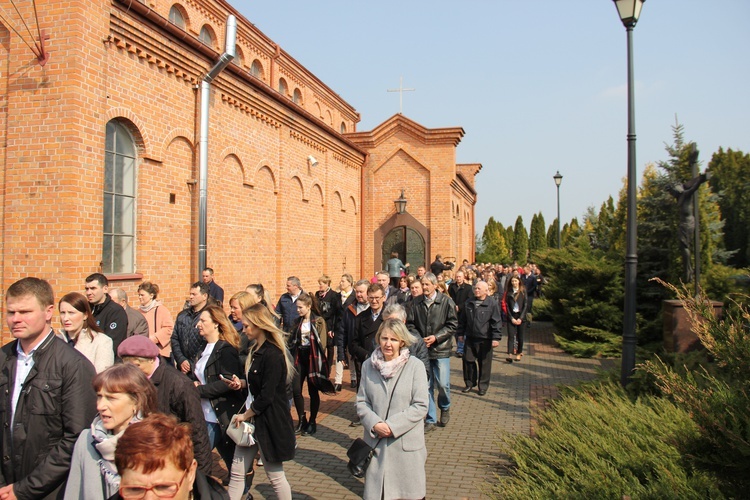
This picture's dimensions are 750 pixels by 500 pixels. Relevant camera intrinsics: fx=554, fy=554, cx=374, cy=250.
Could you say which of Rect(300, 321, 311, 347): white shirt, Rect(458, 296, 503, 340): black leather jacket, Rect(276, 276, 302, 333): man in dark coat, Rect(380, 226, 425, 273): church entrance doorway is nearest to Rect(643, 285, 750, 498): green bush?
Rect(300, 321, 311, 347): white shirt

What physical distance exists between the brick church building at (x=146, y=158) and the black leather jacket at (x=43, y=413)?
551cm

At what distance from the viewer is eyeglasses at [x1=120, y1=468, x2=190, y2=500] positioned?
86.4 inches

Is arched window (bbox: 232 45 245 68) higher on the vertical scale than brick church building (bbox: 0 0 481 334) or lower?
higher

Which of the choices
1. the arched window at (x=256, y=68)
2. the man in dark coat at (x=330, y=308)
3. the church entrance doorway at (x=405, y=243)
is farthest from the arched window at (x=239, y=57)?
the man in dark coat at (x=330, y=308)

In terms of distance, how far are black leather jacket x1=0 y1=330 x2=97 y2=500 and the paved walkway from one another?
264 cm

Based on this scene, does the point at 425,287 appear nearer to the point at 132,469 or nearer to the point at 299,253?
the point at 132,469

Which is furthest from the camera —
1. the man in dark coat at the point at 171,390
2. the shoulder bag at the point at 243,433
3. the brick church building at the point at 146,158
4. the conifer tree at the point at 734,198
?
the conifer tree at the point at 734,198

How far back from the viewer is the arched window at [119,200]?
971 cm

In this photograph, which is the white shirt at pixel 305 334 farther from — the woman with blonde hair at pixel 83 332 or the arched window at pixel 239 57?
the arched window at pixel 239 57

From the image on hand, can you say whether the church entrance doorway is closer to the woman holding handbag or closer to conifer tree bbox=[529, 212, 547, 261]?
the woman holding handbag

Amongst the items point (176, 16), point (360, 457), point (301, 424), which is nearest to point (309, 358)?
point (301, 424)

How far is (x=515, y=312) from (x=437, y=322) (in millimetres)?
5315

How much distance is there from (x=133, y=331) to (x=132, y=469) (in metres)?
5.11

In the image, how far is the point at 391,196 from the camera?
24.3 meters
